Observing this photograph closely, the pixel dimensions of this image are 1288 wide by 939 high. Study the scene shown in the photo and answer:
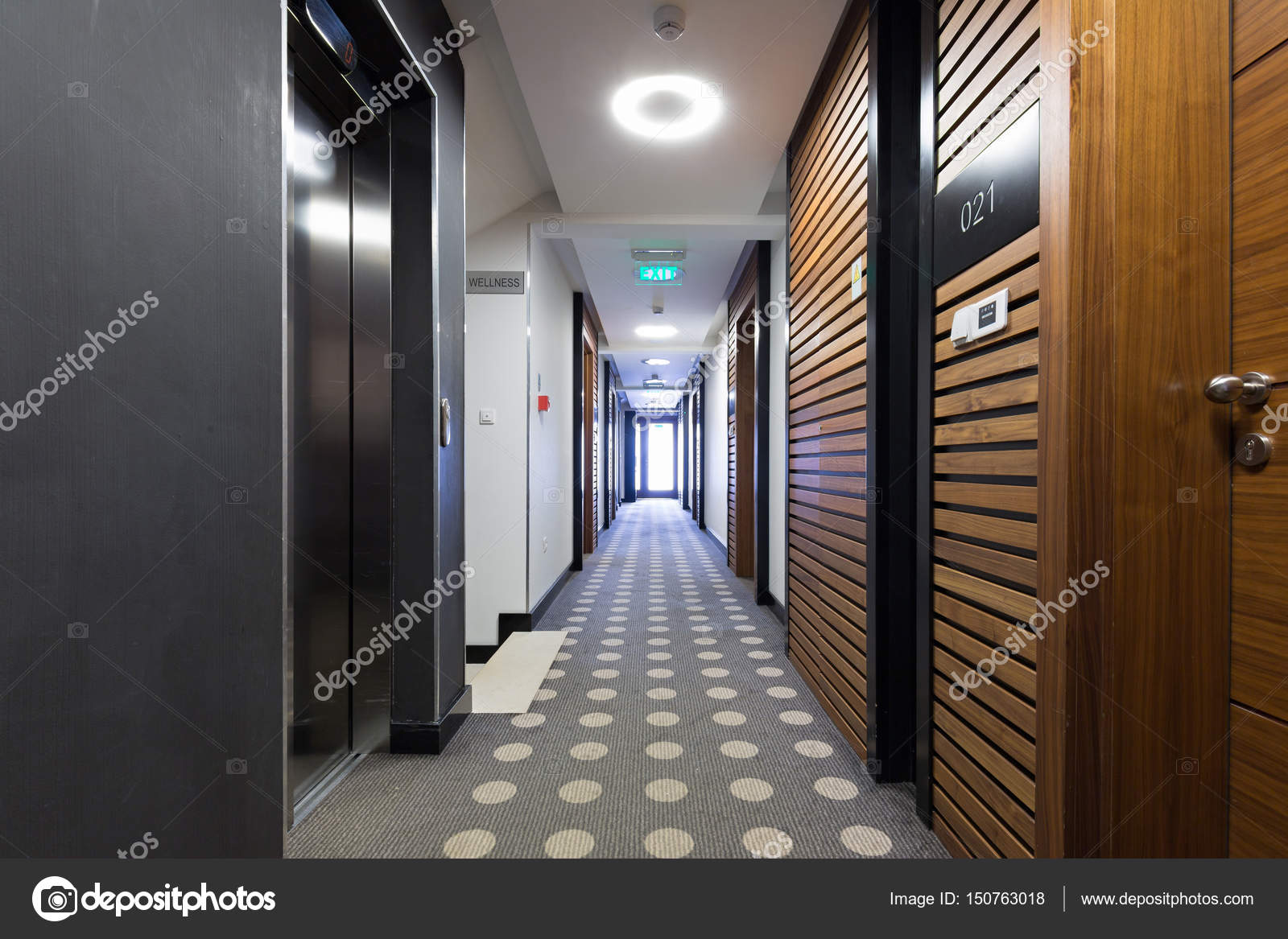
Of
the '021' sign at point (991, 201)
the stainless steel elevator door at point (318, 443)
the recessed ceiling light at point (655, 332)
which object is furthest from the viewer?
the recessed ceiling light at point (655, 332)

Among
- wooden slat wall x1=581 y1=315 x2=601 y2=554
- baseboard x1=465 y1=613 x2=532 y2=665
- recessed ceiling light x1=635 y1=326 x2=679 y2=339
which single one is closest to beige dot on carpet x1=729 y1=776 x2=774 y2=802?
baseboard x1=465 y1=613 x2=532 y2=665

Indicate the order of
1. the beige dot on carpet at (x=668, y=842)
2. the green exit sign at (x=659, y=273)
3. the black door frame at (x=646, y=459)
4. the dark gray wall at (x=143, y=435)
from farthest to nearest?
the black door frame at (x=646, y=459)
the green exit sign at (x=659, y=273)
the beige dot on carpet at (x=668, y=842)
the dark gray wall at (x=143, y=435)

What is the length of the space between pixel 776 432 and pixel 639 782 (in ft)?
9.66

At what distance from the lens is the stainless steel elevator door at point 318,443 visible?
183cm

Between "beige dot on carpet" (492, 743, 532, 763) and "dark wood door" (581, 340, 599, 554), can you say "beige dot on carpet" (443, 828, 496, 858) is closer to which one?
"beige dot on carpet" (492, 743, 532, 763)

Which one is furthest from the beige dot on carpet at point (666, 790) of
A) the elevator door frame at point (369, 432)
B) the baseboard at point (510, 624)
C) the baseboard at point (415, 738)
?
the baseboard at point (510, 624)

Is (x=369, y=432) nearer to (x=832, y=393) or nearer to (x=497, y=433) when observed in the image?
(x=497, y=433)

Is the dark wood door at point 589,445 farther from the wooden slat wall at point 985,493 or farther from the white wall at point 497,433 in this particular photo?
the wooden slat wall at point 985,493

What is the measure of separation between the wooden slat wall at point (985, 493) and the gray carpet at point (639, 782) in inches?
12.6

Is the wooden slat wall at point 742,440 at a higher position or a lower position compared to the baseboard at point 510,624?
higher

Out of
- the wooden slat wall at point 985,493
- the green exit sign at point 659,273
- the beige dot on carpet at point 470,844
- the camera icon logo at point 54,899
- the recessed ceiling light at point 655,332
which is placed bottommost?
the beige dot on carpet at point 470,844

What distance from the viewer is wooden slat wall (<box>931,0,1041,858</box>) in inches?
49.1

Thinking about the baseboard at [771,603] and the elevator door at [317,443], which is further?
the baseboard at [771,603]

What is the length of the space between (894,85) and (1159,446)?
1.45m
